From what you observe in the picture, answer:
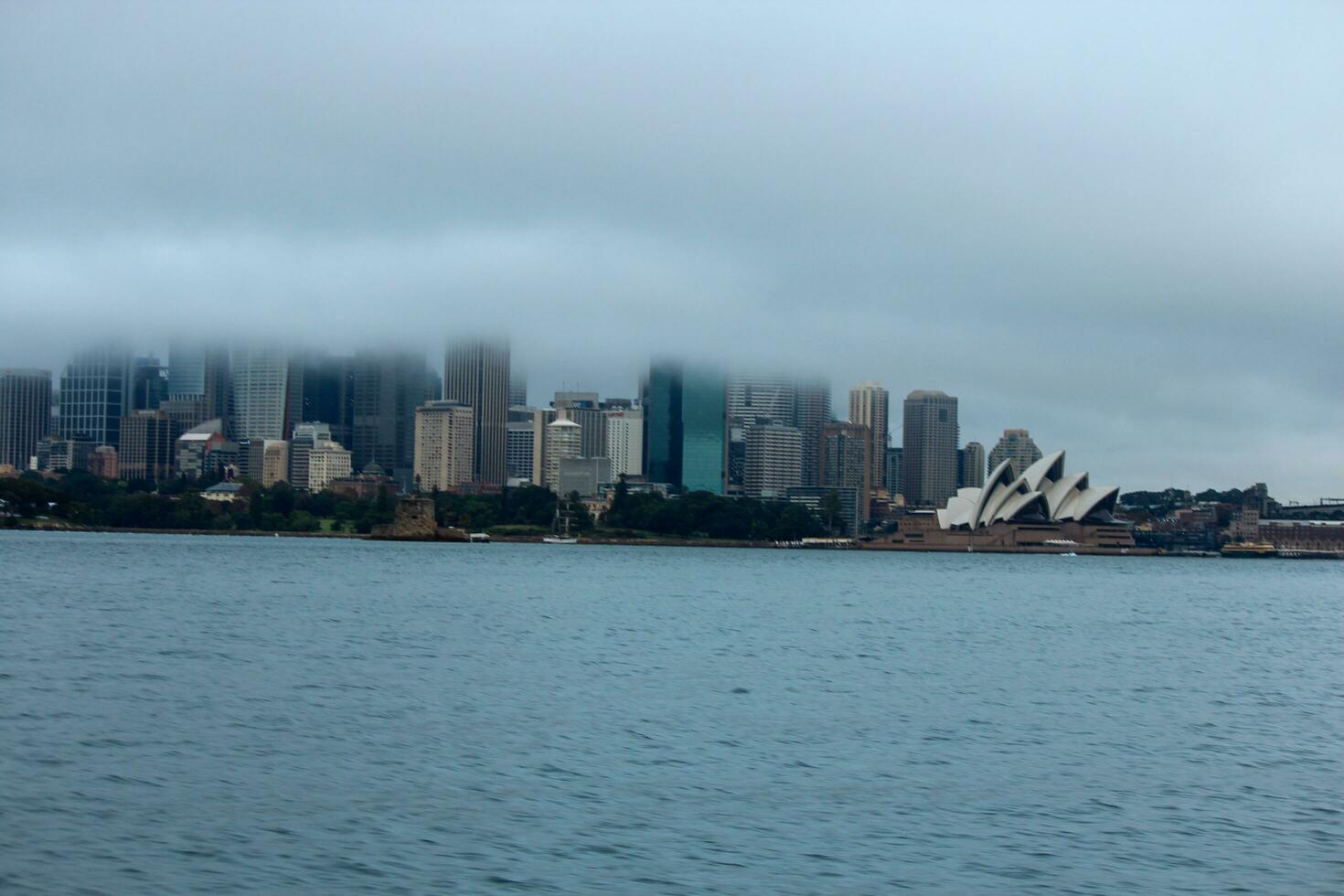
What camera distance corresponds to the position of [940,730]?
808 inches

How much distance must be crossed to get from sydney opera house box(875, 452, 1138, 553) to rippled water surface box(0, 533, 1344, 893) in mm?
94812

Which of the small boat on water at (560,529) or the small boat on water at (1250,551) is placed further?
the small boat on water at (1250,551)

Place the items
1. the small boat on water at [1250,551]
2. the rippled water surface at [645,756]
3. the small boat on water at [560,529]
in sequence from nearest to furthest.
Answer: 1. the rippled water surface at [645,756]
2. the small boat on water at [560,529]
3. the small boat on water at [1250,551]

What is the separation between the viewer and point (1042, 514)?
13575 centimetres

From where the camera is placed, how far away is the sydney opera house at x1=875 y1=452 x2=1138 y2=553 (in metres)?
134

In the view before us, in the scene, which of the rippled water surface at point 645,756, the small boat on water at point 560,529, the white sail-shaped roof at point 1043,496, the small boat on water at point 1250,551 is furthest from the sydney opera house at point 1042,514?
the rippled water surface at point 645,756

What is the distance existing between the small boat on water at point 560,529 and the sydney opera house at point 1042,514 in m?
33.5

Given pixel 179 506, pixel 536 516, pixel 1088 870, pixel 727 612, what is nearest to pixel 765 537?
pixel 536 516

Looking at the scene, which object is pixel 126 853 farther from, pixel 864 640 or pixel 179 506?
pixel 179 506

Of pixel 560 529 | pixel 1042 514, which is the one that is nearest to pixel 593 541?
pixel 560 529

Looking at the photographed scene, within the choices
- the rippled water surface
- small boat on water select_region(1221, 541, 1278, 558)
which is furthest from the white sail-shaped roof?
the rippled water surface

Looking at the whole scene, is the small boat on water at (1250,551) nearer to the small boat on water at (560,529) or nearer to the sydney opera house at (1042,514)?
the sydney opera house at (1042,514)

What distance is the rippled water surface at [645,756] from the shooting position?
42.5 feet

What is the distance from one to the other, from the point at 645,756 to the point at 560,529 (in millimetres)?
133384
